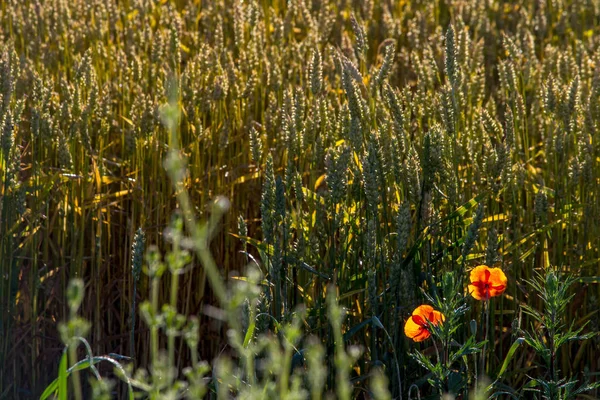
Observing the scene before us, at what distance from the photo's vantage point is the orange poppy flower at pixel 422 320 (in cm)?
155

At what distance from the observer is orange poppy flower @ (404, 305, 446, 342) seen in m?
1.55

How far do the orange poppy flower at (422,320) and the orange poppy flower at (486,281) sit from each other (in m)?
0.09

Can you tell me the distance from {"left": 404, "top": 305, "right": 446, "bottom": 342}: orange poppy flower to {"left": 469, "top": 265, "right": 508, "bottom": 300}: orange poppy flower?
0.29 ft

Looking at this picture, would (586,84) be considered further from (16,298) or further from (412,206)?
(16,298)

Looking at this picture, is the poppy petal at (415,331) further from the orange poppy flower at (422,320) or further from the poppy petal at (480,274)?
the poppy petal at (480,274)

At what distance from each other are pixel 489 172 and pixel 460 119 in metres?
0.38

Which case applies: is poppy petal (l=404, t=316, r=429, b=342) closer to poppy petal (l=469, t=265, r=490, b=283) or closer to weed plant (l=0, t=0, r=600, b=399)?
weed plant (l=0, t=0, r=600, b=399)

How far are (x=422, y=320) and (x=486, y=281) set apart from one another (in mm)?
138

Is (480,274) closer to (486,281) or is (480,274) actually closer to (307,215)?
(486,281)

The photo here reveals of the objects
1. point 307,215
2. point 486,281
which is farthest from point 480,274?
point 307,215

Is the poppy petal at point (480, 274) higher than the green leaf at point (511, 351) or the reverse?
higher

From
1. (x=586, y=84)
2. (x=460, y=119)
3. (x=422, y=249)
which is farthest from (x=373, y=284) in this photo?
(x=586, y=84)

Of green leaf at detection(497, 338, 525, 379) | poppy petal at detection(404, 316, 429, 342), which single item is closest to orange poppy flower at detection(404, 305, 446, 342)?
poppy petal at detection(404, 316, 429, 342)

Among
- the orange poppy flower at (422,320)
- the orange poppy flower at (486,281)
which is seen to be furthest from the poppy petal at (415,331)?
the orange poppy flower at (486,281)
